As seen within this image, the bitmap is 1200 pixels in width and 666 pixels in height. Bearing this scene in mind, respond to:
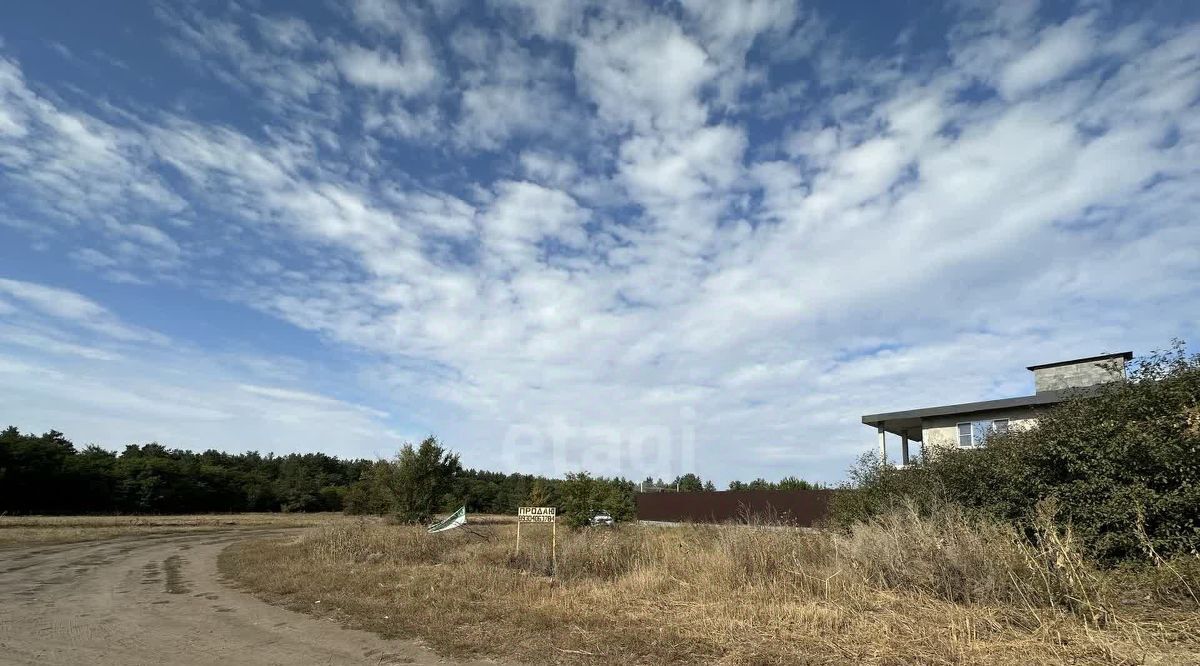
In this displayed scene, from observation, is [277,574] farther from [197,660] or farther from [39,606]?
[197,660]

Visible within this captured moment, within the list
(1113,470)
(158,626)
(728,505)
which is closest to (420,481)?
(728,505)

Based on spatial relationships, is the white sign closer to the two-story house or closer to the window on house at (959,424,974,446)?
the two-story house

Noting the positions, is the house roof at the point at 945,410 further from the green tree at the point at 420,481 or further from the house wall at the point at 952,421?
the green tree at the point at 420,481

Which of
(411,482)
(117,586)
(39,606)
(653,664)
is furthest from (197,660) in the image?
(411,482)

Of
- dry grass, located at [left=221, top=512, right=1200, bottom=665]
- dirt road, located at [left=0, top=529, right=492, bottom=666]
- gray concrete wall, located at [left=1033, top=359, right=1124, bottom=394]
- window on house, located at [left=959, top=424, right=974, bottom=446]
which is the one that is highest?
gray concrete wall, located at [left=1033, top=359, right=1124, bottom=394]

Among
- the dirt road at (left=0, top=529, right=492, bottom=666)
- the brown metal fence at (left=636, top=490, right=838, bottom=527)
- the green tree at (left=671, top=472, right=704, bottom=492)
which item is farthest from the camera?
the green tree at (left=671, top=472, right=704, bottom=492)

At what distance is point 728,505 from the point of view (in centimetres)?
3722

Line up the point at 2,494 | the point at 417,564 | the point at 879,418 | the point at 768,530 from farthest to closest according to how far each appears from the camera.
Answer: the point at 2,494 → the point at 879,418 → the point at 417,564 → the point at 768,530

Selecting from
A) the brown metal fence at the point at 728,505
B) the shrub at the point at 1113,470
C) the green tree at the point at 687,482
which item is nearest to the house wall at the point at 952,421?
the brown metal fence at the point at 728,505

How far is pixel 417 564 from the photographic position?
14.1 metres

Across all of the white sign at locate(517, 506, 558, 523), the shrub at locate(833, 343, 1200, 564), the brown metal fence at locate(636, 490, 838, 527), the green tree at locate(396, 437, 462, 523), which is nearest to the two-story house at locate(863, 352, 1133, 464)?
the brown metal fence at locate(636, 490, 838, 527)

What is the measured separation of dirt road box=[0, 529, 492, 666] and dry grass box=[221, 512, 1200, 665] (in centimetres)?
62

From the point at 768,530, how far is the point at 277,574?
34.5 feet

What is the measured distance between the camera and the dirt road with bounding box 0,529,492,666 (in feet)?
23.7
